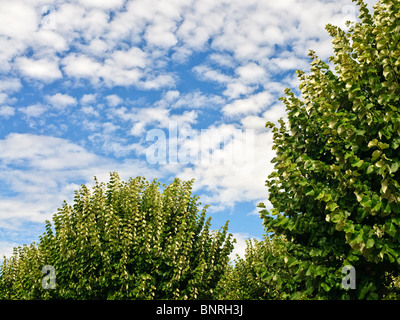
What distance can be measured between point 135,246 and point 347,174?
6949 mm

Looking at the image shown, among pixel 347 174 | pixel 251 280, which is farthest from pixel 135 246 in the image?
pixel 251 280

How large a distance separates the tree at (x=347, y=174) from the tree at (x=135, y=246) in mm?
3987

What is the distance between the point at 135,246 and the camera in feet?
37.8

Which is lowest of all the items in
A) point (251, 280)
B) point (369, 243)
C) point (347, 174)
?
point (251, 280)

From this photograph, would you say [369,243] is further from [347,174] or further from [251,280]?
[251,280]

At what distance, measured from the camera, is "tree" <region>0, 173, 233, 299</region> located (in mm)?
11461

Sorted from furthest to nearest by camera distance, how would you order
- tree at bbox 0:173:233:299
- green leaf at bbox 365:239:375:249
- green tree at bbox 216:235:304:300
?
green tree at bbox 216:235:304:300, tree at bbox 0:173:233:299, green leaf at bbox 365:239:375:249

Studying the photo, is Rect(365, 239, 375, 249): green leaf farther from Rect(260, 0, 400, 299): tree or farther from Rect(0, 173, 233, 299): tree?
Rect(0, 173, 233, 299): tree

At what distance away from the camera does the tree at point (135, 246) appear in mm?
11461

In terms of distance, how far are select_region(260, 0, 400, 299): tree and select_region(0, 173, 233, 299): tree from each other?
3987mm

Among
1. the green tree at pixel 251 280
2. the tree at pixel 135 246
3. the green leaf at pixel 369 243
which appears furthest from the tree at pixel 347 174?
the green tree at pixel 251 280

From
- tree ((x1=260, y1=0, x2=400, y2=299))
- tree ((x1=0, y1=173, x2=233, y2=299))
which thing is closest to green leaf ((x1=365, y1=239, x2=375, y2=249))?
tree ((x1=260, y1=0, x2=400, y2=299))

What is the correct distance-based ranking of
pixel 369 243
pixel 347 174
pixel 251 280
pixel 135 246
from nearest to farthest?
pixel 369 243 < pixel 347 174 < pixel 135 246 < pixel 251 280

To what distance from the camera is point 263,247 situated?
20.3 metres
